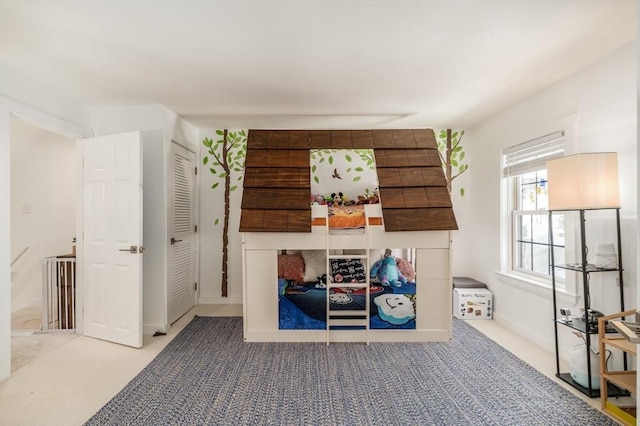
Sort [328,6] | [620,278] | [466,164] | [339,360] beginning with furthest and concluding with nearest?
[466,164]
[339,360]
[620,278]
[328,6]

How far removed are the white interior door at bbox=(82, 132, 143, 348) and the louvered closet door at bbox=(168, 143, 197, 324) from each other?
0.53 m

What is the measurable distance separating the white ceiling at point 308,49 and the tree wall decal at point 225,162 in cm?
102

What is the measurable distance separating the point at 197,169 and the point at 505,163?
3932 millimetres

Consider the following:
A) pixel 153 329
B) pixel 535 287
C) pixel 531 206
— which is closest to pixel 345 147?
pixel 531 206

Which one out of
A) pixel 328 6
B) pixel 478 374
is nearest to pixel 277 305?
pixel 478 374

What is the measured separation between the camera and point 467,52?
7.50ft

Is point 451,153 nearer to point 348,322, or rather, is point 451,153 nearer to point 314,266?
point 314,266

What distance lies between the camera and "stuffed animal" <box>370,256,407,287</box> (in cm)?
317

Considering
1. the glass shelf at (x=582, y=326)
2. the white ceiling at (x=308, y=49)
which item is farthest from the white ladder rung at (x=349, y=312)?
the white ceiling at (x=308, y=49)

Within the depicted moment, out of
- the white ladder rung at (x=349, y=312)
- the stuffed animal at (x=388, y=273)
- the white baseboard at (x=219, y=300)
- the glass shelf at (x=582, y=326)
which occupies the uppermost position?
the stuffed animal at (x=388, y=273)

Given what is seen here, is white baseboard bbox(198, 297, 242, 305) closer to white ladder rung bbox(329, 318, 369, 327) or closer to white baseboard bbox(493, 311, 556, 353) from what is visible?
white ladder rung bbox(329, 318, 369, 327)

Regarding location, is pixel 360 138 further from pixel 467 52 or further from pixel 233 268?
pixel 233 268

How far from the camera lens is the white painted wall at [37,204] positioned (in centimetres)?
419

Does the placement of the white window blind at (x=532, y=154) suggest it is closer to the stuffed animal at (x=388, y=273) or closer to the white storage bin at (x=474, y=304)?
the white storage bin at (x=474, y=304)
